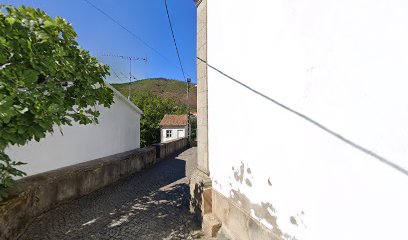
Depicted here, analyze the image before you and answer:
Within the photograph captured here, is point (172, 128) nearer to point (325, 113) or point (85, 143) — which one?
point (85, 143)

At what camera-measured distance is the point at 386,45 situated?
65.4 inches

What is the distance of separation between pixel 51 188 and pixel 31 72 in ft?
12.1

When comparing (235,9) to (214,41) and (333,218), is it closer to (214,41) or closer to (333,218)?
(214,41)

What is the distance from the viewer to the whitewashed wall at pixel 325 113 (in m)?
1.63

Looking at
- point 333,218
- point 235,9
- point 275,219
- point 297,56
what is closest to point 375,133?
point 333,218

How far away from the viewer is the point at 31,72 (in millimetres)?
3139

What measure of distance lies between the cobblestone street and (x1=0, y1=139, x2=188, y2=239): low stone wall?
20 centimetres

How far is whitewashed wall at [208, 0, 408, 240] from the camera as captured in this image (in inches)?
64.3

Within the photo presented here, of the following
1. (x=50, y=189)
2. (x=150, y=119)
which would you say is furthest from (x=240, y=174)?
(x=150, y=119)

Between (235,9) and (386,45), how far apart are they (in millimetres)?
2767

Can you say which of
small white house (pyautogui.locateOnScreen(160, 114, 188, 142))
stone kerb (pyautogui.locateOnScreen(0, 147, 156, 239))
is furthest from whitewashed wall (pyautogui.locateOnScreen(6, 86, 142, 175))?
small white house (pyautogui.locateOnScreen(160, 114, 188, 142))

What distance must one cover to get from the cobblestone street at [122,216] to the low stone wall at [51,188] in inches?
8.0

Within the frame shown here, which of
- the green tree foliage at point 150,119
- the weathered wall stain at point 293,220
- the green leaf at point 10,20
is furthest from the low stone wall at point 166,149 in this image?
the green tree foliage at point 150,119

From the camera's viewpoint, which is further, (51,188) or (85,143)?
(85,143)
